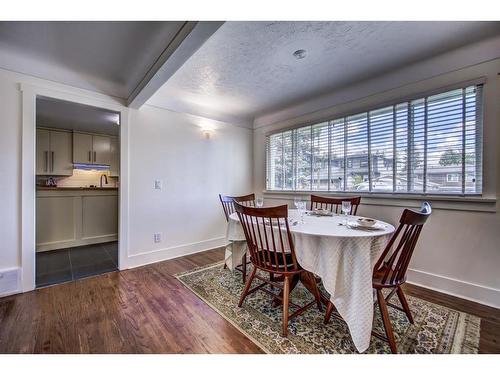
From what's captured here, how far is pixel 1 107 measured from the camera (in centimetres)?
205

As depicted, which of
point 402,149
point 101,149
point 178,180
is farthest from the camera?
point 101,149

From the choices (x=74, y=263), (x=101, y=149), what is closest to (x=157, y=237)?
(x=74, y=263)

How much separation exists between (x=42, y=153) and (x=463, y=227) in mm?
6388

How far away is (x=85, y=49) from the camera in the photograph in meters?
1.93

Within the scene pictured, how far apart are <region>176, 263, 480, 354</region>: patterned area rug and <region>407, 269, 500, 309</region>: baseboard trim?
35cm

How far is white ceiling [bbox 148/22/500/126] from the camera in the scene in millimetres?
1724

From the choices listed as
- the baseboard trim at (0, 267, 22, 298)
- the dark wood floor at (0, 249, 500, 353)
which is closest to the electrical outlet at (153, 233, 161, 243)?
the dark wood floor at (0, 249, 500, 353)

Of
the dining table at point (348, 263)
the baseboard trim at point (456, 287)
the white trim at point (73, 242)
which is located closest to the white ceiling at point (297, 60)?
the dining table at point (348, 263)

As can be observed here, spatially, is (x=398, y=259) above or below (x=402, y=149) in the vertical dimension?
below

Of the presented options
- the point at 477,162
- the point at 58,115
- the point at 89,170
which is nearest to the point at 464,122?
the point at 477,162

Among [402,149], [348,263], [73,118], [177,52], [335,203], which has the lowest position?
[348,263]

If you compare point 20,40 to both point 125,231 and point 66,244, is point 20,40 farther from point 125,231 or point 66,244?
point 66,244

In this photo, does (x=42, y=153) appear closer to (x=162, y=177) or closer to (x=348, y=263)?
(x=162, y=177)

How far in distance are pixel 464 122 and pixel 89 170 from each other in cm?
629
